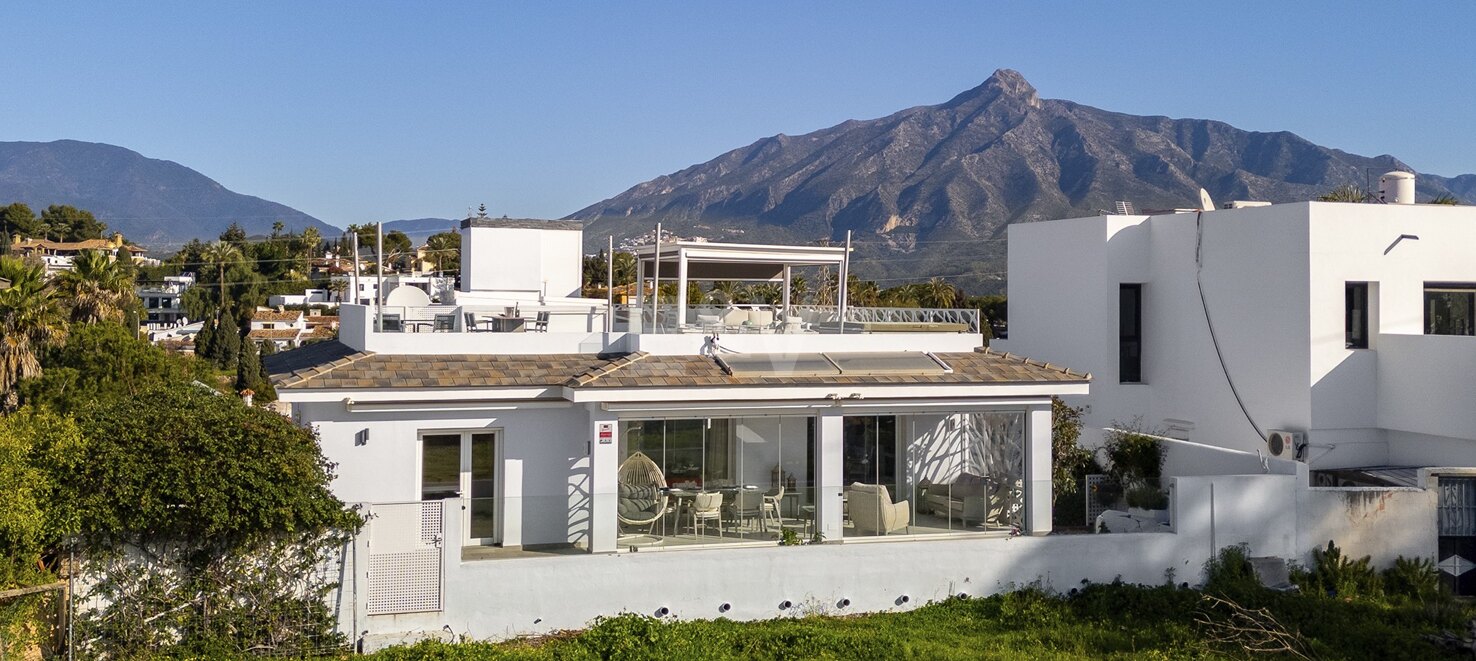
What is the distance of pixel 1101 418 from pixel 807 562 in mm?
11983

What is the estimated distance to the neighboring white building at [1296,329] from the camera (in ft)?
71.7

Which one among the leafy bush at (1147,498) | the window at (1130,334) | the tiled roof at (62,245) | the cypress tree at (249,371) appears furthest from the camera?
the tiled roof at (62,245)

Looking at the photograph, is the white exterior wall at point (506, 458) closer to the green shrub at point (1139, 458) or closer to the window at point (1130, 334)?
the green shrub at point (1139, 458)

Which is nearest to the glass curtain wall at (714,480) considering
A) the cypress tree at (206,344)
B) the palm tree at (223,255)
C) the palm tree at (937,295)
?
the palm tree at (937,295)

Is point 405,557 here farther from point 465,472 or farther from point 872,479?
point 872,479

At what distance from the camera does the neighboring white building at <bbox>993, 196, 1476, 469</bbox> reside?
2186 centimetres

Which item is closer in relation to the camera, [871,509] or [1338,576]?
[871,509]

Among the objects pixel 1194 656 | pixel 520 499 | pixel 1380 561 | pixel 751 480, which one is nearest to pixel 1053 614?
pixel 1194 656

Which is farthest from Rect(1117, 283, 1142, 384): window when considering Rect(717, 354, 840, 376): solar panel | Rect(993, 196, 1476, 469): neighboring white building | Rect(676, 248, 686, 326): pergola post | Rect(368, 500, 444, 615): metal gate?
Rect(368, 500, 444, 615): metal gate

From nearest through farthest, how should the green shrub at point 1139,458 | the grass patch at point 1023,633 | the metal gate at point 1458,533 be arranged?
the grass patch at point 1023,633 → the metal gate at point 1458,533 → the green shrub at point 1139,458

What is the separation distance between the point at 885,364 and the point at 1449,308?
13.0 metres

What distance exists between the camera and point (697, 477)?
1752 cm

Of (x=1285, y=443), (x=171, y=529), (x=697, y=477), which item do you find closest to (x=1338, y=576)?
(x=1285, y=443)

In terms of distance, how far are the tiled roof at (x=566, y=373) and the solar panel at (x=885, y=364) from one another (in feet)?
0.62
